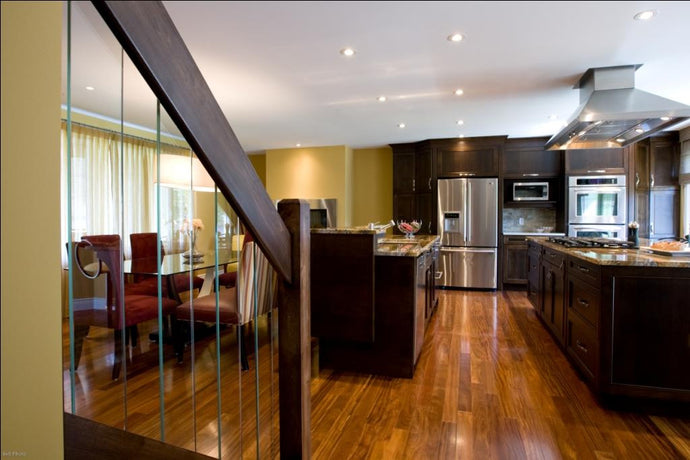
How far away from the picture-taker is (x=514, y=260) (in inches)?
224

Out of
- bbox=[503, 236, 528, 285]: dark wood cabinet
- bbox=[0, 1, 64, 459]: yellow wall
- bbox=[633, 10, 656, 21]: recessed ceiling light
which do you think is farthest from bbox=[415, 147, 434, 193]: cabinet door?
bbox=[0, 1, 64, 459]: yellow wall

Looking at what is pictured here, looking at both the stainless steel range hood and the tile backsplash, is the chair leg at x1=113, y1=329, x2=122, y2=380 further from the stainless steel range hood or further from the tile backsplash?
the tile backsplash

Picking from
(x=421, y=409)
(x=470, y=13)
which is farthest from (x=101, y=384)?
(x=470, y=13)

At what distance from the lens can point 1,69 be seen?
19.0 inches

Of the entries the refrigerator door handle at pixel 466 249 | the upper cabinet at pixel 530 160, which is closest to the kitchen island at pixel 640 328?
the refrigerator door handle at pixel 466 249

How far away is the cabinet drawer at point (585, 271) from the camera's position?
219cm

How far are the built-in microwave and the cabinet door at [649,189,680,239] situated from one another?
1357 millimetres

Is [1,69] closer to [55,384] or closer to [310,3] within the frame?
[55,384]

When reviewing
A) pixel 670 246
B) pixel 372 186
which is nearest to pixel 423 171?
pixel 372 186

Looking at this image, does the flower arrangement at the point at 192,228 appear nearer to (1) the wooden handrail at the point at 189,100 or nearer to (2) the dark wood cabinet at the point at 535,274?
(1) the wooden handrail at the point at 189,100

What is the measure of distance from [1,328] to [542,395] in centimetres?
259

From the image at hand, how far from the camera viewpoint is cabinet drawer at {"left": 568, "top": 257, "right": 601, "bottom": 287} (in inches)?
86.1

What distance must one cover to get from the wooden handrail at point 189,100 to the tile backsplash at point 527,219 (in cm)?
597

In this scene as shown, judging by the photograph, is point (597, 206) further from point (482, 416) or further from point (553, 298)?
point (482, 416)
